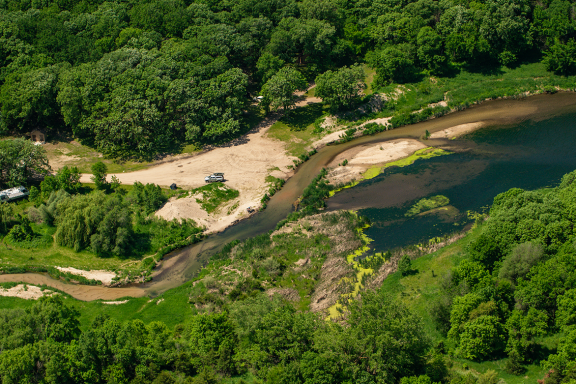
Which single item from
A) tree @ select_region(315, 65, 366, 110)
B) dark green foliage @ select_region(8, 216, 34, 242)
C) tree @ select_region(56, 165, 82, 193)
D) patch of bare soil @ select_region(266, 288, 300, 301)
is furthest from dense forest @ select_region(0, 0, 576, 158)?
patch of bare soil @ select_region(266, 288, 300, 301)

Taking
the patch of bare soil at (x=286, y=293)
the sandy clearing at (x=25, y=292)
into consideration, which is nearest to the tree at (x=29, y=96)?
the sandy clearing at (x=25, y=292)

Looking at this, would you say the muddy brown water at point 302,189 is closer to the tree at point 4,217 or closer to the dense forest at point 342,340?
the tree at point 4,217

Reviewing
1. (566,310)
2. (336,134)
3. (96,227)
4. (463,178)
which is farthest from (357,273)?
(336,134)

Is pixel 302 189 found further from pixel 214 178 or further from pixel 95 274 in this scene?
pixel 95 274

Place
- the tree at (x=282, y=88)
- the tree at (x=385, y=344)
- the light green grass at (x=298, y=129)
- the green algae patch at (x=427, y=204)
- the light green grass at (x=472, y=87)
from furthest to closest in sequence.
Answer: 1. the light green grass at (x=472, y=87)
2. the tree at (x=282, y=88)
3. the light green grass at (x=298, y=129)
4. the green algae patch at (x=427, y=204)
5. the tree at (x=385, y=344)

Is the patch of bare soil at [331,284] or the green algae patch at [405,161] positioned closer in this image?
the patch of bare soil at [331,284]

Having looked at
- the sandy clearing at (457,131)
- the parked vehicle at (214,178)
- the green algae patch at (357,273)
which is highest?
the parked vehicle at (214,178)

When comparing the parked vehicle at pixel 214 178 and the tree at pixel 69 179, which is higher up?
the tree at pixel 69 179

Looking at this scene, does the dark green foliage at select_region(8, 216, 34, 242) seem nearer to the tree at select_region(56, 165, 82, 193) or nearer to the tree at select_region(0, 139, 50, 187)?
the tree at select_region(56, 165, 82, 193)
